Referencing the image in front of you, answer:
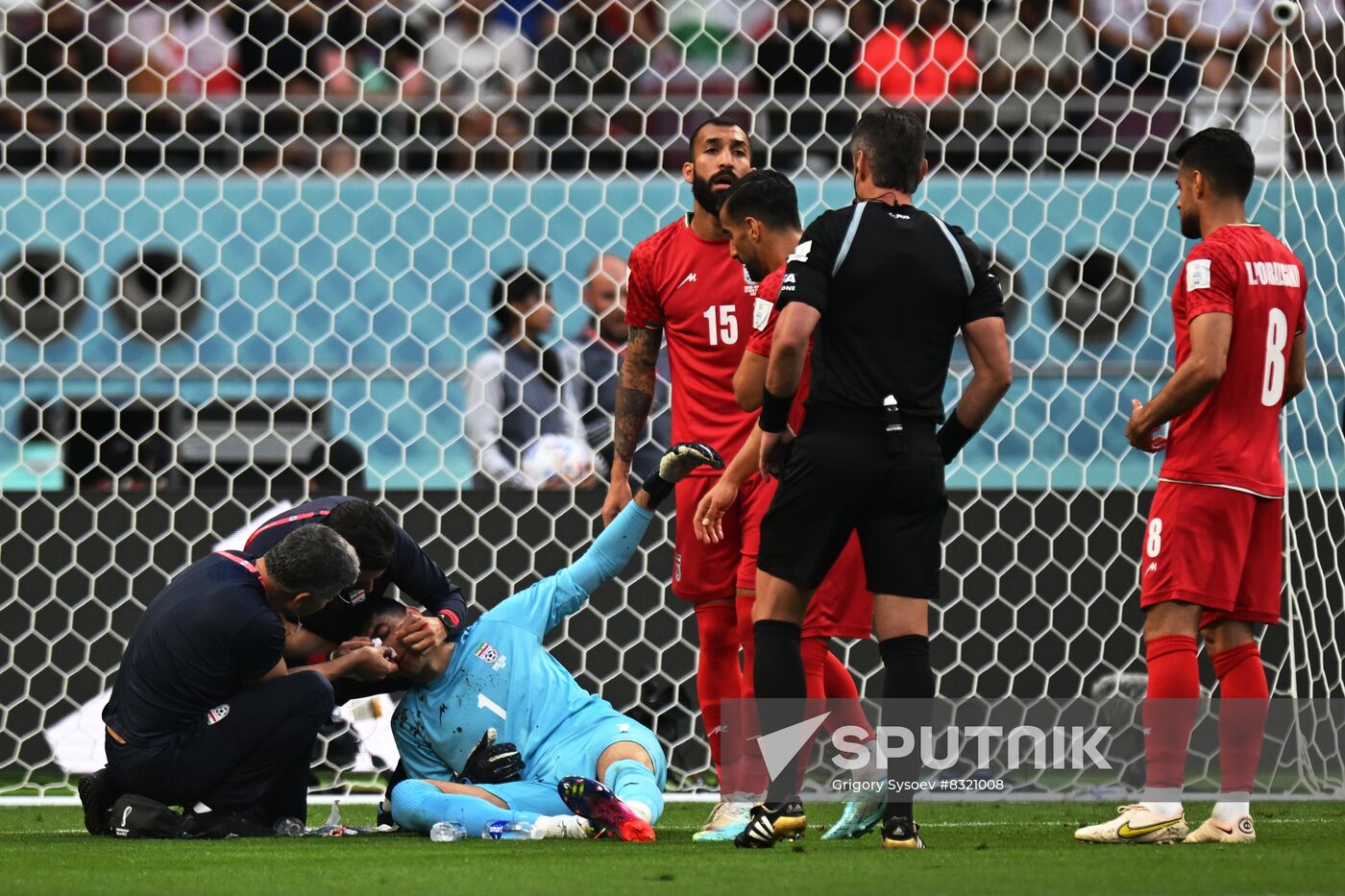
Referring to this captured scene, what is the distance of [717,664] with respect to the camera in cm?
402

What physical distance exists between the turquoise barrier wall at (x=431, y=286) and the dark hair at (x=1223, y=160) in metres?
1.81

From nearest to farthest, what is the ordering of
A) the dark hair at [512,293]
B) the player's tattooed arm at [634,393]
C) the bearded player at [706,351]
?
1. the bearded player at [706,351]
2. the player's tattooed arm at [634,393]
3. the dark hair at [512,293]

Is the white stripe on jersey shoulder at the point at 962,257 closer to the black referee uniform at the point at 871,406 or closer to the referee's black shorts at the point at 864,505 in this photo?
the black referee uniform at the point at 871,406

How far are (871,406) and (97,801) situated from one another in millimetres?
1965

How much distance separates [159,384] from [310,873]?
9.06 feet

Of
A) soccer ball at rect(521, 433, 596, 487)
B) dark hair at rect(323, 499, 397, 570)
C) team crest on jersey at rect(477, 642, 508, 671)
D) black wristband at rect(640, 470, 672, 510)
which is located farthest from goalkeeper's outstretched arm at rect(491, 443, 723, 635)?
soccer ball at rect(521, 433, 596, 487)

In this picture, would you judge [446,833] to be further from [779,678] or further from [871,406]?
[871,406]

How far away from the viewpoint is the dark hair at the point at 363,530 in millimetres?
3844

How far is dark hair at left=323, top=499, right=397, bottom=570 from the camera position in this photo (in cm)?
384

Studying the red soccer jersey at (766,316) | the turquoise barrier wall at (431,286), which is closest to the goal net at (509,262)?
the turquoise barrier wall at (431,286)

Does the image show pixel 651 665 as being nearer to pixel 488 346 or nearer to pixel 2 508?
pixel 488 346

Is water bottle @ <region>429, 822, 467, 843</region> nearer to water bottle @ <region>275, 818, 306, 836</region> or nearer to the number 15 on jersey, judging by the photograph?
water bottle @ <region>275, 818, 306, 836</region>

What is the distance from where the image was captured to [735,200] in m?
3.62
